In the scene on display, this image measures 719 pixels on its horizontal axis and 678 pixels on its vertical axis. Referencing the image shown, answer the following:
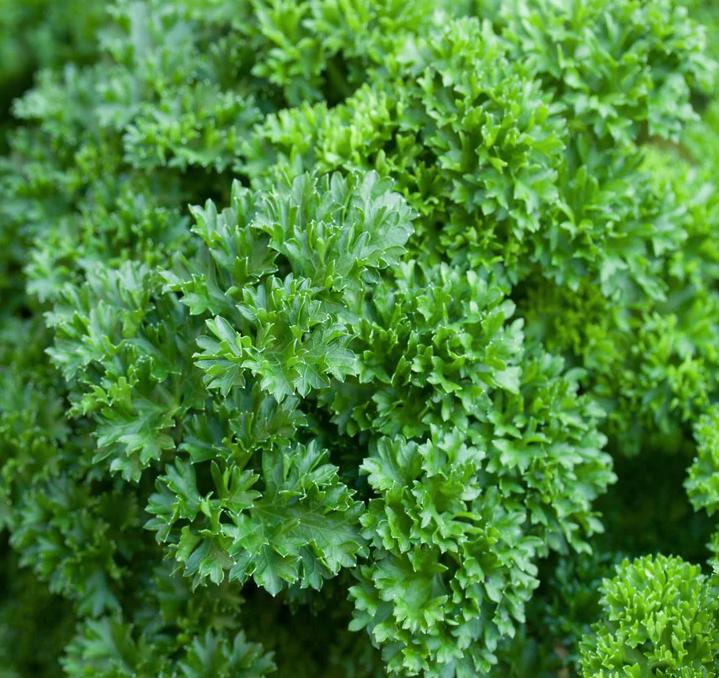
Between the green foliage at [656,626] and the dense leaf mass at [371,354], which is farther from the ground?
the dense leaf mass at [371,354]

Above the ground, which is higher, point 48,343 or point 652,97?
point 652,97

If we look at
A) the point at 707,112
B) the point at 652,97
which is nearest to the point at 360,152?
the point at 652,97

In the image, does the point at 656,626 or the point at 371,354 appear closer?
the point at 656,626

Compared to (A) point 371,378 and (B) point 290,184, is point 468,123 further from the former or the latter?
(A) point 371,378

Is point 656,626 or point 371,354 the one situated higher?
point 371,354

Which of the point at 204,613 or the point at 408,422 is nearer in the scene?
the point at 408,422

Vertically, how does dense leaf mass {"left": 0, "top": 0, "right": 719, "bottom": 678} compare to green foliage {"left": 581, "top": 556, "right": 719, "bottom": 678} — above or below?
above

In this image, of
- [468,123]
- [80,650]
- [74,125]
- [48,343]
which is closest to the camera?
[468,123]

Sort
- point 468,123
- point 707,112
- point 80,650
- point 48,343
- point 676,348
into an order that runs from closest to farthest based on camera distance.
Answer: point 468,123 → point 80,650 → point 676,348 → point 48,343 → point 707,112
